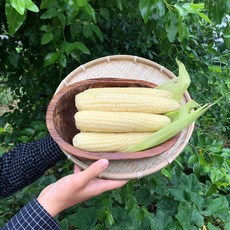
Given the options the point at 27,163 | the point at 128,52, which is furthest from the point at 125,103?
the point at 128,52

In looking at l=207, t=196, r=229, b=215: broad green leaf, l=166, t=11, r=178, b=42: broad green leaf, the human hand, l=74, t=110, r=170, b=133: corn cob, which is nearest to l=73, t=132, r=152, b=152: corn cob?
l=74, t=110, r=170, b=133: corn cob

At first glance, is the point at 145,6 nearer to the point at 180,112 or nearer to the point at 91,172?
the point at 180,112

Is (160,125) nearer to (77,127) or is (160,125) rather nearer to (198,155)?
(77,127)

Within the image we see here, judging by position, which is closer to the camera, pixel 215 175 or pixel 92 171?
pixel 92 171

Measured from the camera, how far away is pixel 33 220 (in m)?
0.86

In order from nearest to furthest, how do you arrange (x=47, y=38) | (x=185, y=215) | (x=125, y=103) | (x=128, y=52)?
(x=125, y=103), (x=47, y=38), (x=185, y=215), (x=128, y=52)

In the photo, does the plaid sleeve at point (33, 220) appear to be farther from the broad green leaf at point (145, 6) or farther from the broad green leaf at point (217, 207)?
the broad green leaf at point (217, 207)

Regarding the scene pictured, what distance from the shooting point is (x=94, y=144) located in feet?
3.32

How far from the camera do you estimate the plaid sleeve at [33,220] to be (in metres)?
0.86

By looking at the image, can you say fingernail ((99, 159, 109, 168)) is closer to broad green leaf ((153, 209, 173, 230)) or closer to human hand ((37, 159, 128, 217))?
human hand ((37, 159, 128, 217))

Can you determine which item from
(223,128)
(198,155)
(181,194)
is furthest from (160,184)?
(223,128)

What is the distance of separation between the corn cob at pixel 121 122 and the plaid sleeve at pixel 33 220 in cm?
29

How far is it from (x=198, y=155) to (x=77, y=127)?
511 millimetres

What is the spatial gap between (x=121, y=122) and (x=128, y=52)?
3.58 ft
